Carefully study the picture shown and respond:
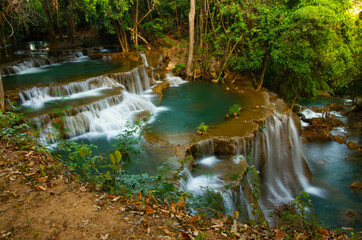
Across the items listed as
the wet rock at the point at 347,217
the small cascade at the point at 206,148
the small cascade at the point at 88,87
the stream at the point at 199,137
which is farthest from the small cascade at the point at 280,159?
the small cascade at the point at 88,87

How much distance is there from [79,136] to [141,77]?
5.86 meters

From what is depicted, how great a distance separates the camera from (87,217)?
3314 millimetres

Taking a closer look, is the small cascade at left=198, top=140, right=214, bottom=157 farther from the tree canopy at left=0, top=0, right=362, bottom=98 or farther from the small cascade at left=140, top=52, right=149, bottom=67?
the small cascade at left=140, top=52, right=149, bottom=67

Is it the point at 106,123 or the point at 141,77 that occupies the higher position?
the point at 141,77

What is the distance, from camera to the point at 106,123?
9320mm

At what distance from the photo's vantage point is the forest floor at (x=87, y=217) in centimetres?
303

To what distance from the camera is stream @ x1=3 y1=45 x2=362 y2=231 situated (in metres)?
7.52

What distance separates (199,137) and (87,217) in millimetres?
5200

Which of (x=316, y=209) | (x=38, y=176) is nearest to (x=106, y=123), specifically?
(x=38, y=176)

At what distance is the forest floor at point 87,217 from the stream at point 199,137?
241cm

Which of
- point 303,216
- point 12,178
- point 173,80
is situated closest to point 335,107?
point 173,80

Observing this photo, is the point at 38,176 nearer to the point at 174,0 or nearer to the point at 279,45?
the point at 279,45

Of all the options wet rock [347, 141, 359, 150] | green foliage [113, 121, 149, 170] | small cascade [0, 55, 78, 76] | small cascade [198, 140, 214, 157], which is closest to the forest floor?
green foliage [113, 121, 149, 170]

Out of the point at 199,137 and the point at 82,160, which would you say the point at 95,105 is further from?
the point at 82,160
